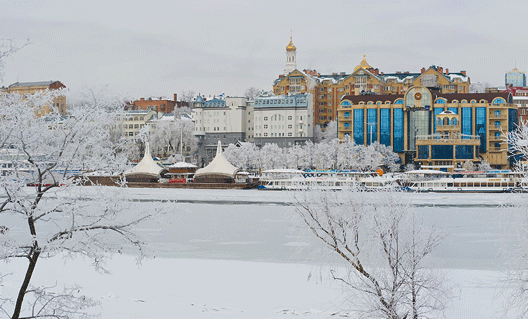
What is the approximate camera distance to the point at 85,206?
8.02 metres

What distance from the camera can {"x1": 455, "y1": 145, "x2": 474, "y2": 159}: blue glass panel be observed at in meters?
64.0

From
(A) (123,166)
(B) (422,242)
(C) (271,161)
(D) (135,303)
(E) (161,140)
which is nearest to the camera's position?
(A) (123,166)

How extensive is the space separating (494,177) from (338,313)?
45.7m

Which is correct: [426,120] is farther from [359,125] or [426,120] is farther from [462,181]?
[462,181]

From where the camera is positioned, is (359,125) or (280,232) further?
(359,125)

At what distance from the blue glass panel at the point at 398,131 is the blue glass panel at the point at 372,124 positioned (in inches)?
82.5

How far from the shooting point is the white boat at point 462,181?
50938 millimetres

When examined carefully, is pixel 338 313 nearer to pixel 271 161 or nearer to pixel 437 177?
pixel 437 177

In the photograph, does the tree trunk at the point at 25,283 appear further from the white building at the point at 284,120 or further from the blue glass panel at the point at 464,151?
the white building at the point at 284,120

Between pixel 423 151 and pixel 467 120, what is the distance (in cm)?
733

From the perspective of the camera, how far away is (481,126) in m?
68.1

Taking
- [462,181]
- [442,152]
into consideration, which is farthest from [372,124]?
[462,181]

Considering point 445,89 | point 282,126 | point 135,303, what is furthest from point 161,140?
point 135,303

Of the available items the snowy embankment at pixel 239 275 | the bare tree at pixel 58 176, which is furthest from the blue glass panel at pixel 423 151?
the bare tree at pixel 58 176
